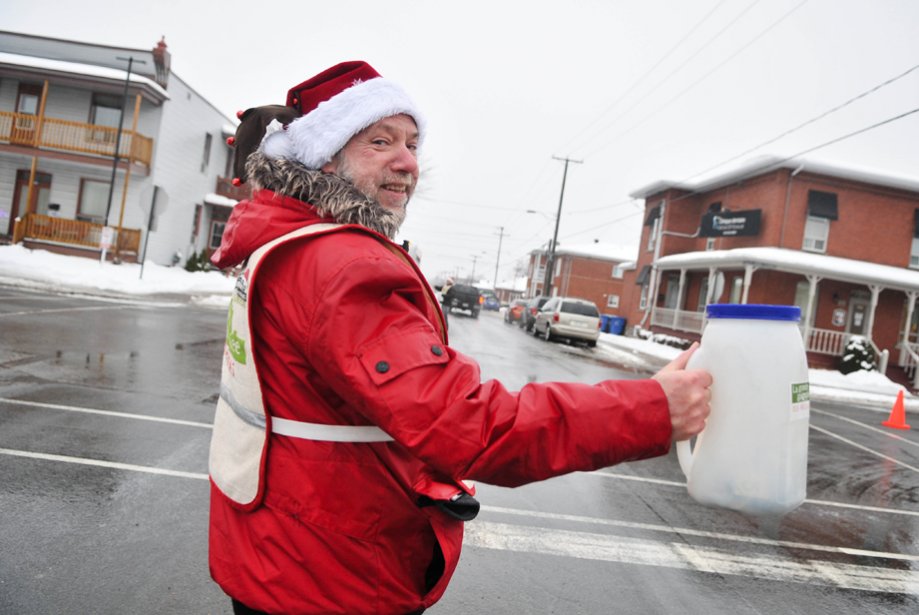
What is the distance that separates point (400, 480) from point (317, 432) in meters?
0.21

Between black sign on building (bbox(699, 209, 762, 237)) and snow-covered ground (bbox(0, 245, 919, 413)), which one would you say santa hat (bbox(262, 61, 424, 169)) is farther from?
black sign on building (bbox(699, 209, 762, 237))

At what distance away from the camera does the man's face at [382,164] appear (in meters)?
1.57

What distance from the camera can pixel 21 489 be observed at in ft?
12.8

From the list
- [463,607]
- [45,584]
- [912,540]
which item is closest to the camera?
[45,584]

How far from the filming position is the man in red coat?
1129 millimetres

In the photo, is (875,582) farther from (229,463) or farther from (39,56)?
(39,56)

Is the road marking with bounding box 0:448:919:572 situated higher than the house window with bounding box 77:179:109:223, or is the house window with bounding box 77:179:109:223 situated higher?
the house window with bounding box 77:179:109:223

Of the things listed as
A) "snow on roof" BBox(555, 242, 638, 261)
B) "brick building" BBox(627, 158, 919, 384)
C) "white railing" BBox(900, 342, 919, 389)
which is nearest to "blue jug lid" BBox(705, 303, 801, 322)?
"brick building" BBox(627, 158, 919, 384)

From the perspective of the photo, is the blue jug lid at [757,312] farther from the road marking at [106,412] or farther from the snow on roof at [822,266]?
the snow on roof at [822,266]

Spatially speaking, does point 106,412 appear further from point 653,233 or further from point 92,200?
point 653,233

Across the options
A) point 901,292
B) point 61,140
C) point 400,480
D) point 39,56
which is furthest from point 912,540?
point 39,56

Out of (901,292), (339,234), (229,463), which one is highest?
(901,292)

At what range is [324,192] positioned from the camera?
142 cm

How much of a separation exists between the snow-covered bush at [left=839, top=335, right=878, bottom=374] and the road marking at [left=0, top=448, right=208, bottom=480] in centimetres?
2187
